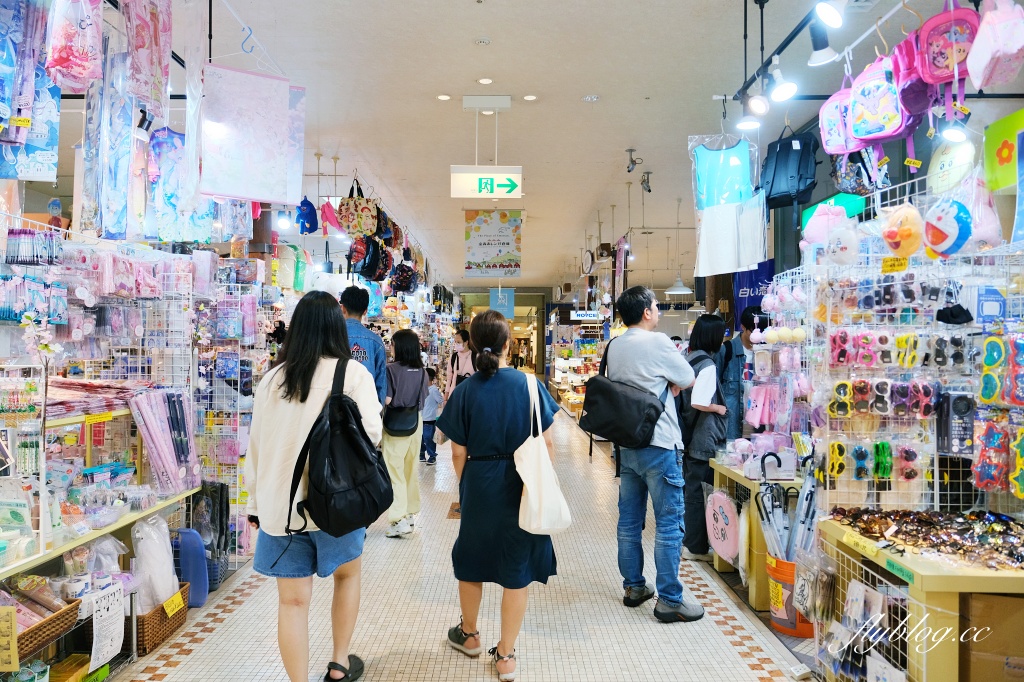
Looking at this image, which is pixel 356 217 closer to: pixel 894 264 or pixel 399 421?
pixel 399 421

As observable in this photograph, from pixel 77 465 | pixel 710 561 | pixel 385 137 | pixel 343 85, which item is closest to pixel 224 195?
pixel 77 465

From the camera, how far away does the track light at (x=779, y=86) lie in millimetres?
3777

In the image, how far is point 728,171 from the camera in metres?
4.91

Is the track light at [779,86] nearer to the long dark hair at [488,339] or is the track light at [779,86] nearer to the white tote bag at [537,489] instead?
the long dark hair at [488,339]

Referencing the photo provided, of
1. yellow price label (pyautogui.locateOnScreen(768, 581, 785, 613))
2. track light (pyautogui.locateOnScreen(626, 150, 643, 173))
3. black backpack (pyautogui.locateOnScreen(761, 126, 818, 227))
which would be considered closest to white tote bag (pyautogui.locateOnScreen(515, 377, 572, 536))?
yellow price label (pyautogui.locateOnScreen(768, 581, 785, 613))

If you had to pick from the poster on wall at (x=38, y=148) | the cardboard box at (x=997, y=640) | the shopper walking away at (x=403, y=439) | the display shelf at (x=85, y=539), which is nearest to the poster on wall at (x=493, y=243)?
the shopper walking away at (x=403, y=439)

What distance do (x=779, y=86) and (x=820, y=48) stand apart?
0.46 m

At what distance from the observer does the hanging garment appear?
16.1 ft

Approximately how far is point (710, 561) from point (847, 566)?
1889 millimetres

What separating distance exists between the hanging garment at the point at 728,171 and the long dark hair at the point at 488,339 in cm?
262

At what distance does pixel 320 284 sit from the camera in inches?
299

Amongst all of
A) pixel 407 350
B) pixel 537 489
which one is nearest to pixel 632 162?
pixel 407 350

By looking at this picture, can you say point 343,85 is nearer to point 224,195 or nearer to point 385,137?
point 385,137

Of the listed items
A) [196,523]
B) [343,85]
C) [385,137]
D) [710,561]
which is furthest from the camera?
[385,137]
